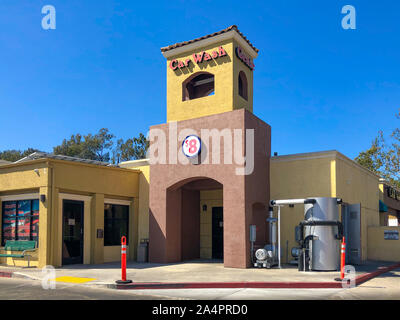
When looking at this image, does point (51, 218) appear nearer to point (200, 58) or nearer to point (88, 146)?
point (200, 58)

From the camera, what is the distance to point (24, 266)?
52.2 feet

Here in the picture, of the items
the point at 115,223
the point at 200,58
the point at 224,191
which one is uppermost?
the point at 200,58

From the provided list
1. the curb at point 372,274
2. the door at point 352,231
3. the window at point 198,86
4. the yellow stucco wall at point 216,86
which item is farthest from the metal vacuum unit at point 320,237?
the window at point 198,86

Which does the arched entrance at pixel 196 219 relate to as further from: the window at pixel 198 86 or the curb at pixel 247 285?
the curb at pixel 247 285

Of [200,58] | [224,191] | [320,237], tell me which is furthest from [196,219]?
[200,58]

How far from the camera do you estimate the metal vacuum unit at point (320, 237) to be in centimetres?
1402

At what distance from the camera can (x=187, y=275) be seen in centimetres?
1302

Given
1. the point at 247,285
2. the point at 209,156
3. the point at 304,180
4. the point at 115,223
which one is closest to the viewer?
the point at 247,285

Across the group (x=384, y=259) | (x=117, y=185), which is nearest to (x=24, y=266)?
(x=117, y=185)

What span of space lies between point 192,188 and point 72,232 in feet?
17.6

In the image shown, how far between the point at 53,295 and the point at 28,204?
793 centimetres

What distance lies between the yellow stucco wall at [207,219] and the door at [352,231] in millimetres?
5427

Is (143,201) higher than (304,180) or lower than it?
lower
